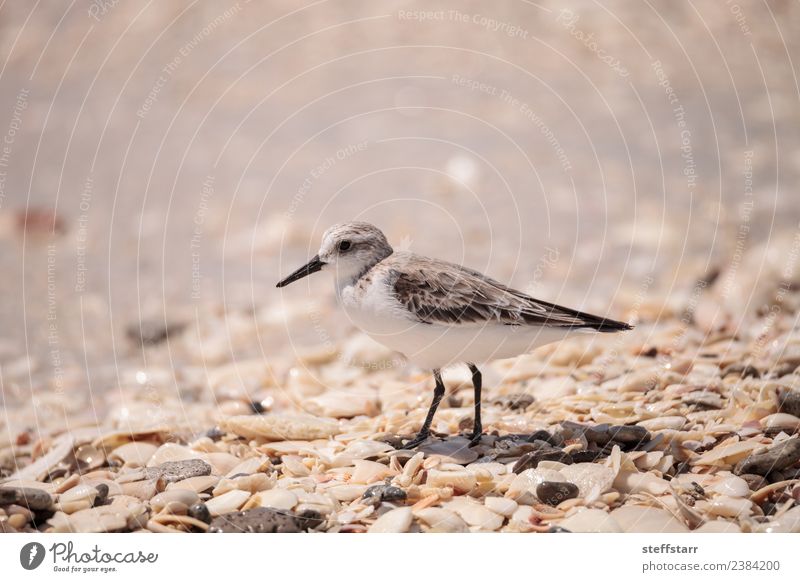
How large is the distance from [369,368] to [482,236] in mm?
2630

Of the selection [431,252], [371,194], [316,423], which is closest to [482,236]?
[431,252]

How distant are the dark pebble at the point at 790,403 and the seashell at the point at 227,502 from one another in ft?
12.1

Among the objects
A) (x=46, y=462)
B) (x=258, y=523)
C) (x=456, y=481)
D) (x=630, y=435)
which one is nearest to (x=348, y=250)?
(x=456, y=481)

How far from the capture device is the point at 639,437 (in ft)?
17.6

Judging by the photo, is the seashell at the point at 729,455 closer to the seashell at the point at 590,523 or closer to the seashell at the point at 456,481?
the seashell at the point at 590,523

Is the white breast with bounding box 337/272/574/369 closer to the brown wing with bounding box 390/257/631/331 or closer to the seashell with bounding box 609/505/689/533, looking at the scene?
the brown wing with bounding box 390/257/631/331

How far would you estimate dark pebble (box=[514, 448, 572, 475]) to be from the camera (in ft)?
16.6

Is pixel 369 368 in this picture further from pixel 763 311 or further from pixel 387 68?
pixel 387 68

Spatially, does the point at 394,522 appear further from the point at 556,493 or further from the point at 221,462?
the point at 221,462

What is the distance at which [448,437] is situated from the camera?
227 inches

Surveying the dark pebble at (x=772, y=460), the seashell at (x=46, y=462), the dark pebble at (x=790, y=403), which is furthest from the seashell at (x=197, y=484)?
the dark pebble at (x=790, y=403)

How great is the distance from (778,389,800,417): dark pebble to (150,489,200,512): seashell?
3.97m

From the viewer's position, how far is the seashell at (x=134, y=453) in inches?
229

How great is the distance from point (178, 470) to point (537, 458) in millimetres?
2335
